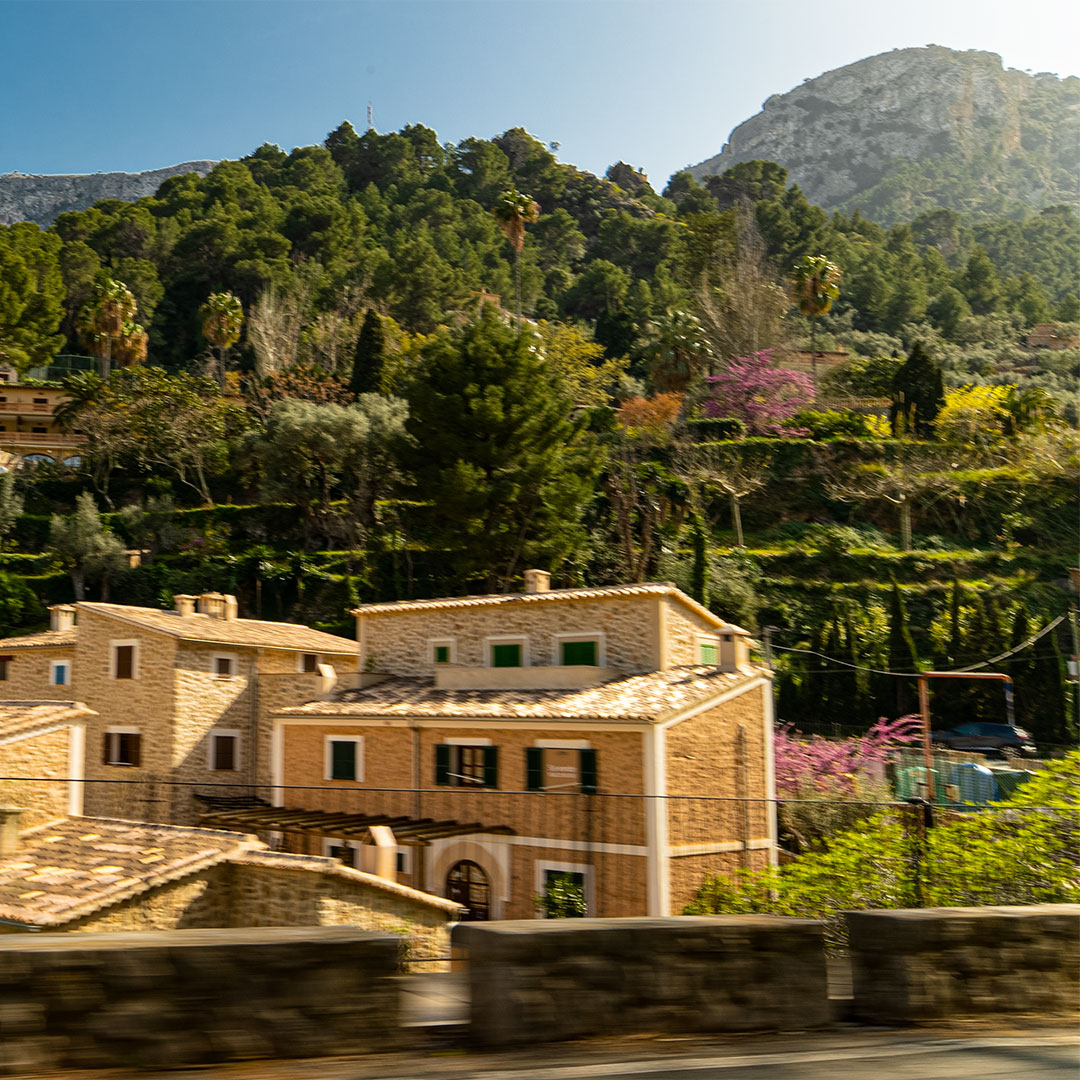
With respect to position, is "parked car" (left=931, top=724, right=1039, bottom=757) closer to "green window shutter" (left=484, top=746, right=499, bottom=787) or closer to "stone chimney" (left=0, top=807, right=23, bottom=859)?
"green window shutter" (left=484, top=746, right=499, bottom=787)

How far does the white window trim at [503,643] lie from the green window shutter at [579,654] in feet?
3.85

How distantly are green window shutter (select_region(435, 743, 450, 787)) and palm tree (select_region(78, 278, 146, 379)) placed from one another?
144ft

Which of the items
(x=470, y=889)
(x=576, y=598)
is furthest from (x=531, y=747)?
(x=576, y=598)

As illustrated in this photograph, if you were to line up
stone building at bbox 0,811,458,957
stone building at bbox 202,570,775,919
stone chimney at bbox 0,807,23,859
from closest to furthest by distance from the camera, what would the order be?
stone building at bbox 0,811,458,957, stone chimney at bbox 0,807,23,859, stone building at bbox 202,570,775,919

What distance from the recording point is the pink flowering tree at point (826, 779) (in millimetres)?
22688

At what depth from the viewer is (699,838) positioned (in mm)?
19734

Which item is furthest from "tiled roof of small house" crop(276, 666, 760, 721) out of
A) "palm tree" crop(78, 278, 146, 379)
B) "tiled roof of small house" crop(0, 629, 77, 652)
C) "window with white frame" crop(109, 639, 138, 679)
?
"palm tree" crop(78, 278, 146, 379)

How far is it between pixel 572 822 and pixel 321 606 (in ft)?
95.5

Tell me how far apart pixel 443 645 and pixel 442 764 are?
5.09 metres

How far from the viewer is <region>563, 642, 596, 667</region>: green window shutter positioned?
78.9 ft

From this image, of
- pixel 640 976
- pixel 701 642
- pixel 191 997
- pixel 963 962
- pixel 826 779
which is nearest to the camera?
pixel 191 997

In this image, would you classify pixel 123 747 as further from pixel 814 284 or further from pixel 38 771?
pixel 814 284

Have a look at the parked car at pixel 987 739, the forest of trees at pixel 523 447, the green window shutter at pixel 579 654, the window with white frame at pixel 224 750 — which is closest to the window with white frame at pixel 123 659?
the window with white frame at pixel 224 750

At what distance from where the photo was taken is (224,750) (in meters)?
28.3
